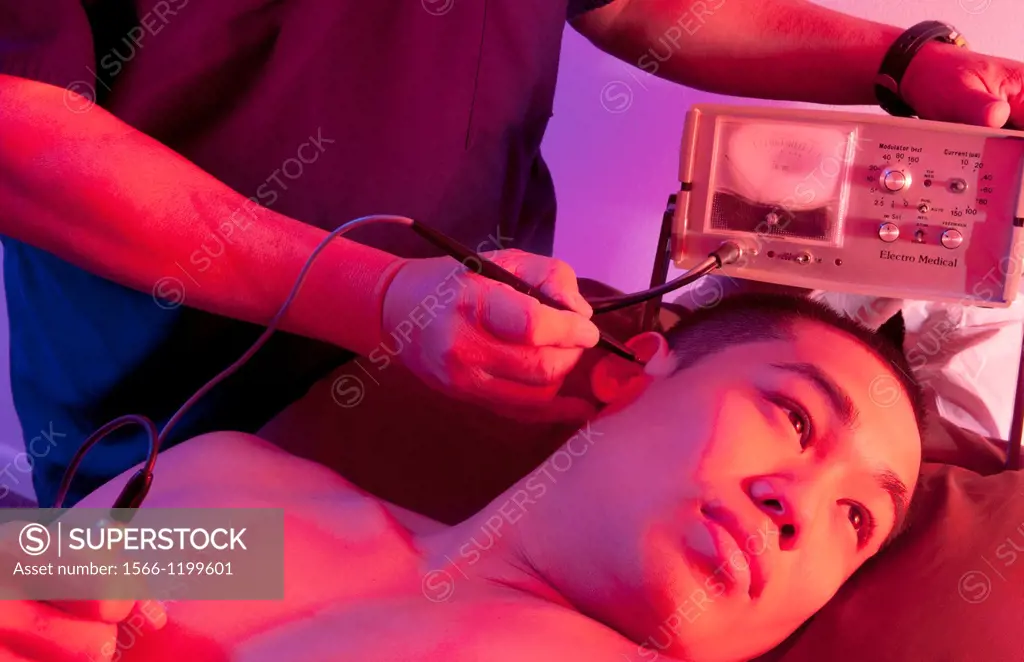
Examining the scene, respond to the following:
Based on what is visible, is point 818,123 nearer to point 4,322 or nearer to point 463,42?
point 463,42

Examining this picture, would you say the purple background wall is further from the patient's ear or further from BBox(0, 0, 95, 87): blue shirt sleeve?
BBox(0, 0, 95, 87): blue shirt sleeve

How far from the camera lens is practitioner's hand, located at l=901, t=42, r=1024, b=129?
1054mm

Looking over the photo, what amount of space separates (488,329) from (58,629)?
47 cm

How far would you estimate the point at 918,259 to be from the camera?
102 centimetres

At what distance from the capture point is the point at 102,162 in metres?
0.85

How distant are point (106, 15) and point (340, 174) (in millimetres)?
339

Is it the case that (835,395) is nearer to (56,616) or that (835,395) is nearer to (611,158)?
(56,616)

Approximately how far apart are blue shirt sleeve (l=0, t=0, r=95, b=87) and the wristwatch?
1.09 meters

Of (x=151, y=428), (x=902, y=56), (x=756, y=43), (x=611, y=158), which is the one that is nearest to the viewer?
(x=151, y=428)

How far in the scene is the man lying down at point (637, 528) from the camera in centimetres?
83

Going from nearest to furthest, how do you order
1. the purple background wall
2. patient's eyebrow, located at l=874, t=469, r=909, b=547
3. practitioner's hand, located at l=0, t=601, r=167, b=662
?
practitioner's hand, located at l=0, t=601, r=167, b=662 < patient's eyebrow, located at l=874, t=469, r=909, b=547 < the purple background wall

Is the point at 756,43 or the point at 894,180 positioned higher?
the point at 756,43

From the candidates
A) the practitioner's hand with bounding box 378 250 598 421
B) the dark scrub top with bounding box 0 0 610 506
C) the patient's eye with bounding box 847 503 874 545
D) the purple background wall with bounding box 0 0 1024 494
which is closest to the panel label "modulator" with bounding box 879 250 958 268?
the patient's eye with bounding box 847 503 874 545

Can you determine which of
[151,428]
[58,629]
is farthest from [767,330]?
[58,629]
